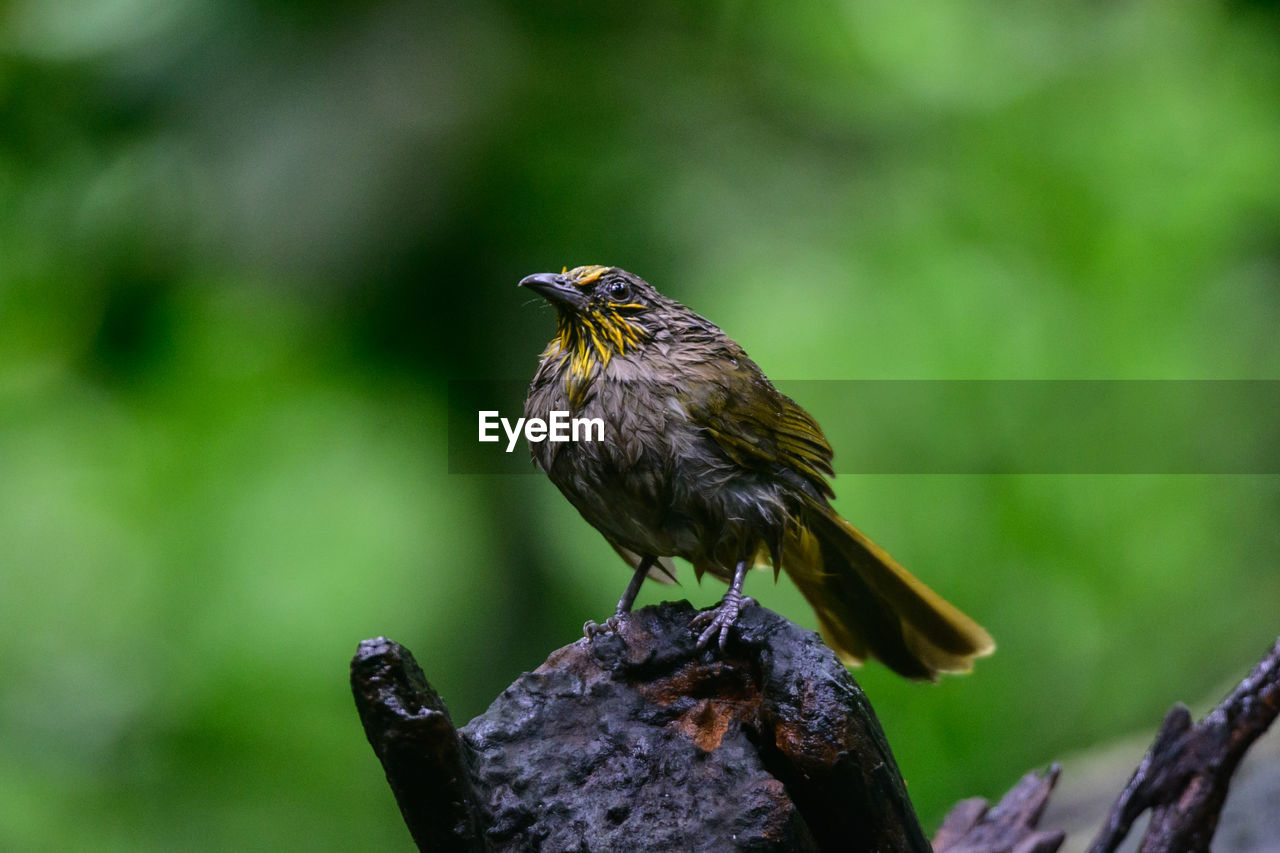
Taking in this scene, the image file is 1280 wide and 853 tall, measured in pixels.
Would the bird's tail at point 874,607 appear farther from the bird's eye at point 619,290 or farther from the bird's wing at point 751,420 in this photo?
the bird's eye at point 619,290

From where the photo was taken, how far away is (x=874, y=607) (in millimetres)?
3326

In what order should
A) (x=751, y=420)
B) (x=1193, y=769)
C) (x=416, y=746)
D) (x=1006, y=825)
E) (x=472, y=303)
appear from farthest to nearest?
1. (x=472, y=303)
2. (x=1006, y=825)
3. (x=751, y=420)
4. (x=1193, y=769)
5. (x=416, y=746)

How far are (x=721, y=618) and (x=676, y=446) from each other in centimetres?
Answer: 42

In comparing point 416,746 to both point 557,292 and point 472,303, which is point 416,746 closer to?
point 557,292

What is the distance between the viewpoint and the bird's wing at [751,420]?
279cm

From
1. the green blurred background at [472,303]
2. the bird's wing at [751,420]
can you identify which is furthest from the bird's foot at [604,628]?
the green blurred background at [472,303]

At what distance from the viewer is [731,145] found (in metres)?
4.96

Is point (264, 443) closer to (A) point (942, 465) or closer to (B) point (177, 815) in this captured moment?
(B) point (177, 815)

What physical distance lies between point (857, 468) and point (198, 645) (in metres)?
2.81

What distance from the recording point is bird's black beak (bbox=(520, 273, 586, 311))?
2.92 meters

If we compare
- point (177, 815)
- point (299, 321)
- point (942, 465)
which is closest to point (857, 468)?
point (942, 465)

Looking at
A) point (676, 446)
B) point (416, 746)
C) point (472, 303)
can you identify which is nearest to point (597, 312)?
point (676, 446)

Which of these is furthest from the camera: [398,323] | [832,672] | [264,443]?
[264,443]

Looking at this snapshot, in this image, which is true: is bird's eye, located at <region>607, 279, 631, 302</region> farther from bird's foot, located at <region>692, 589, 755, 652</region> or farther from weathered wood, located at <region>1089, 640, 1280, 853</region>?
weathered wood, located at <region>1089, 640, 1280, 853</region>
